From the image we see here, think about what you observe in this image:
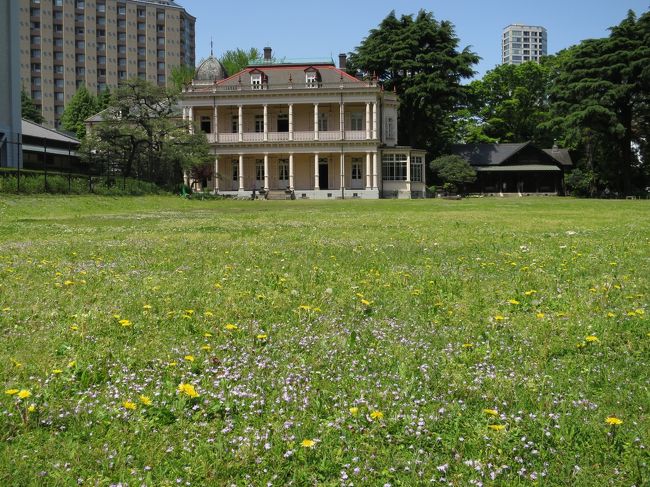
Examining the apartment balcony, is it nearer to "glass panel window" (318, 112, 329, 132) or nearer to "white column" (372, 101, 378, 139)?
"white column" (372, 101, 378, 139)

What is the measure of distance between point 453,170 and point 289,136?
1534cm

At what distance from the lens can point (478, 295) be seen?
570 cm

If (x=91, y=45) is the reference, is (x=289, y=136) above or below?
below

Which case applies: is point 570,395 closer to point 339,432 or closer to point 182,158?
point 339,432

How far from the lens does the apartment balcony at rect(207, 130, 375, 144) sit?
53.0m

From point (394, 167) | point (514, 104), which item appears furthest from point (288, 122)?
point (514, 104)

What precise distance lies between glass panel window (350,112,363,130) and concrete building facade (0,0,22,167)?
2885cm

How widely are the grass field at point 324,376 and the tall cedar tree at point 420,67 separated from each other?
2008 inches

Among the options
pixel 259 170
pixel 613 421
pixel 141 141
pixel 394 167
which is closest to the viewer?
pixel 613 421

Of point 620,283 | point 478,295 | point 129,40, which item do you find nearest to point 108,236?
point 478,295

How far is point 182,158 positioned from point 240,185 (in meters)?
13.5

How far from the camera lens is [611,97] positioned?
49.7 metres

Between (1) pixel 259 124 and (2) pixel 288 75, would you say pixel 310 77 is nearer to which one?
(2) pixel 288 75

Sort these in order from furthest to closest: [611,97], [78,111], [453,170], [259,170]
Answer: [78,111] < [259,170] < [453,170] < [611,97]
